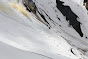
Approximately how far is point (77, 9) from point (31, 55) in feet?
77.4

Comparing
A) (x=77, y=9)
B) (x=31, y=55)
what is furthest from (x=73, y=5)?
(x=31, y=55)

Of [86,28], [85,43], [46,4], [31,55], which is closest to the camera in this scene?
[31,55]

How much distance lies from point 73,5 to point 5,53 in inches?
966

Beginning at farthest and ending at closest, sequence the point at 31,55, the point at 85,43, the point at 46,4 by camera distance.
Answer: the point at 46,4, the point at 85,43, the point at 31,55

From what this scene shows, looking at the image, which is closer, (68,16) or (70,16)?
(70,16)

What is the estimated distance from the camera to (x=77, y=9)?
25.7 m

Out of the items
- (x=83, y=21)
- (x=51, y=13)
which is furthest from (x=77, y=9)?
(x=51, y=13)

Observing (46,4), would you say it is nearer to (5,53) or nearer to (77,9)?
(77,9)

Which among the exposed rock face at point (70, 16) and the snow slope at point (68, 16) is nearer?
the snow slope at point (68, 16)

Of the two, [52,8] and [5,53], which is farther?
[52,8]

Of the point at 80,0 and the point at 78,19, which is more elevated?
the point at 80,0

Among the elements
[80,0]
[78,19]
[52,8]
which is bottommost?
[78,19]

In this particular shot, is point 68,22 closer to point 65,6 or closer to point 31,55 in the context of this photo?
point 65,6

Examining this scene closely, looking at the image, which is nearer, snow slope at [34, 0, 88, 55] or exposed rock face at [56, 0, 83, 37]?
snow slope at [34, 0, 88, 55]
